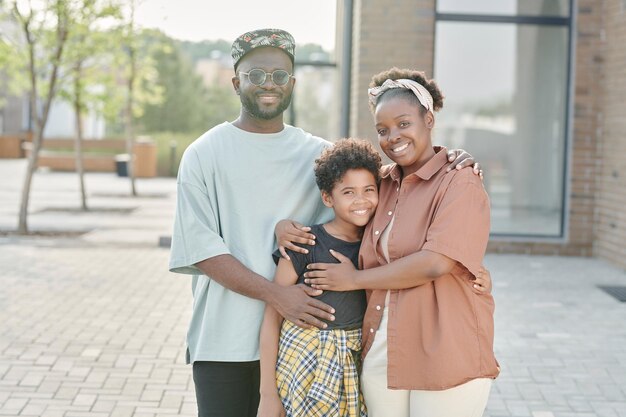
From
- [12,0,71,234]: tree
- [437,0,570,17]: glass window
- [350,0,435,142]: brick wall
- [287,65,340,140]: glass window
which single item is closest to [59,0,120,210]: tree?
[12,0,71,234]: tree

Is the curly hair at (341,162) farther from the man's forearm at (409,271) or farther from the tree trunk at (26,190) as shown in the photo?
the tree trunk at (26,190)

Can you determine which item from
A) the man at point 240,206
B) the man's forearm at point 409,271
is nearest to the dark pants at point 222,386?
the man at point 240,206

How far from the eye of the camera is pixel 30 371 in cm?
575

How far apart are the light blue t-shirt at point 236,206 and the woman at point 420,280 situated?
0.25 meters

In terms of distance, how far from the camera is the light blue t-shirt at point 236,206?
2.89 m

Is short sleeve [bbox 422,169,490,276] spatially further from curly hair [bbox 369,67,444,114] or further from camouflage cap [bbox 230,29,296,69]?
camouflage cap [bbox 230,29,296,69]

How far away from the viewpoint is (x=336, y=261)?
2826mm

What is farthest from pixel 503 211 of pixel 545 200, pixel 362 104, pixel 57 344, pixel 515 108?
pixel 57 344

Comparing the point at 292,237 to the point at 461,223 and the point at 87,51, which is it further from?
the point at 87,51

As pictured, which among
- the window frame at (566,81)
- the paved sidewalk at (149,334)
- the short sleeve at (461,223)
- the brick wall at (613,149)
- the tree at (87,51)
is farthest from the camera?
the tree at (87,51)

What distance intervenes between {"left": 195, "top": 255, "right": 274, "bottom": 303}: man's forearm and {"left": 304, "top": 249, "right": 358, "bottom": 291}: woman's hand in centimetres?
15

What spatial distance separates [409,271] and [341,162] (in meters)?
0.41

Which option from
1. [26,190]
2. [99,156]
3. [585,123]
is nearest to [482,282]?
[585,123]

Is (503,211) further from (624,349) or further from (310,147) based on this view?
(310,147)
